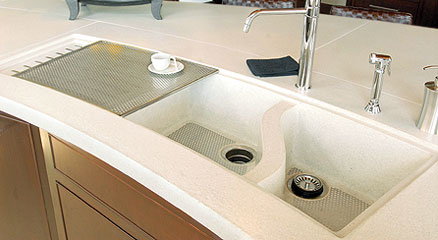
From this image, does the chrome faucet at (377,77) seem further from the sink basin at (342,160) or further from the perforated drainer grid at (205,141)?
the perforated drainer grid at (205,141)

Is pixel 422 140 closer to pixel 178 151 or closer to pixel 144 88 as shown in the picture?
pixel 178 151

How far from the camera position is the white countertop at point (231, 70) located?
750 millimetres

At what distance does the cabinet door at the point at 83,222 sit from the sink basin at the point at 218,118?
277 millimetres

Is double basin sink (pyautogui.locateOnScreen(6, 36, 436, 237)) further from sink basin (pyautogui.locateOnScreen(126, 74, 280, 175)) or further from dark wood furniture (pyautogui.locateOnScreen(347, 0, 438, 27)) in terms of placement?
dark wood furniture (pyautogui.locateOnScreen(347, 0, 438, 27))

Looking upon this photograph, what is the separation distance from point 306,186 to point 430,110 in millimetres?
345

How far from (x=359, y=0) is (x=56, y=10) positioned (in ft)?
8.12

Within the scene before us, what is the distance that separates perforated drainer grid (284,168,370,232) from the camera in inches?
41.0

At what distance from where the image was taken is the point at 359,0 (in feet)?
11.5

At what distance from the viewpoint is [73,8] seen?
1.78 meters

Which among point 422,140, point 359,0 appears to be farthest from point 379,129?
point 359,0

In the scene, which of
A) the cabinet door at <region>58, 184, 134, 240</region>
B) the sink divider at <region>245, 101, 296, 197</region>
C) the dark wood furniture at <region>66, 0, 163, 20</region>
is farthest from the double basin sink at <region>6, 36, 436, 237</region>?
the dark wood furniture at <region>66, 0, 163, 20</region>

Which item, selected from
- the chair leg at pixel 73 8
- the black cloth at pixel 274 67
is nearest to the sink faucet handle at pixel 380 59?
the black cloth at pixel 274 67

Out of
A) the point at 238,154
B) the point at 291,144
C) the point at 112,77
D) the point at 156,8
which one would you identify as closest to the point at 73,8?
the point at 156,8

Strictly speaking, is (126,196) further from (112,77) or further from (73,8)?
(73,8)
